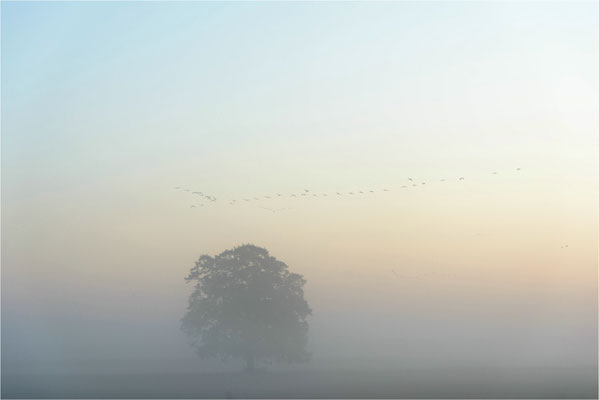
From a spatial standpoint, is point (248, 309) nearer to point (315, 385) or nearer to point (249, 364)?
point (249, 364)

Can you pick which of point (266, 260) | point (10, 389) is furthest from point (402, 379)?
point (10, 389)

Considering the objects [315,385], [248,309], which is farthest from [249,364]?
[315,385]

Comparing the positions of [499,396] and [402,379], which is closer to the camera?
[499,396]

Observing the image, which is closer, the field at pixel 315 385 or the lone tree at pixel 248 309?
the field at pixel 315 385

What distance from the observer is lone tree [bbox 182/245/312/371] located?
66.2 metres

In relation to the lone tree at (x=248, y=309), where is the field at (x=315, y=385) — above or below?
below

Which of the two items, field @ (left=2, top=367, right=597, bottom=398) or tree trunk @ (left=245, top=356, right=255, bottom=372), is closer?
field @ (left=2, top=367, right=597, bottom=398)

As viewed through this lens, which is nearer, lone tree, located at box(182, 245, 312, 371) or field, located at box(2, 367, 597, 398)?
field, located at box(2, 367, 597, 398)

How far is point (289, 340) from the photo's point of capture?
66.4m

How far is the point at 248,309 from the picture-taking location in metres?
66.8

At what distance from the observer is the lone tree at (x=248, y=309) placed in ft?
217

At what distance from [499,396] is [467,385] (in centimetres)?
635

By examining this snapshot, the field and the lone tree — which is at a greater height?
the lone tree

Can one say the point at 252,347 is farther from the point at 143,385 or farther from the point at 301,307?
the point at 143,385
